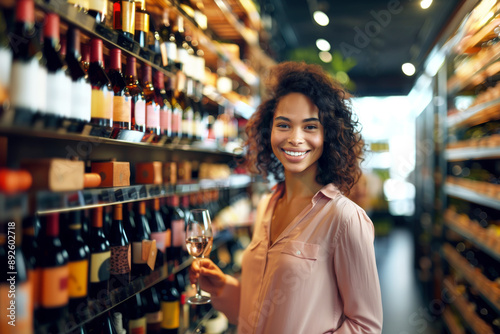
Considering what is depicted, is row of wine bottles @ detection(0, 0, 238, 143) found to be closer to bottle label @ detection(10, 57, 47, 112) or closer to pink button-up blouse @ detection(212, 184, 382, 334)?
bottle label @ detection(10, 57, 47, 112)

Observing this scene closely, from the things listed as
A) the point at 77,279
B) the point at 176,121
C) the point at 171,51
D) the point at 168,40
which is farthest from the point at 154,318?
the point at 168,40

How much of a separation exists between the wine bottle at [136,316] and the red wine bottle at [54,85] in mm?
1059

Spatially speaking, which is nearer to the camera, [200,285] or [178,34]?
[200,285]

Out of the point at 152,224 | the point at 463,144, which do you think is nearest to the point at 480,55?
the point at 463,144

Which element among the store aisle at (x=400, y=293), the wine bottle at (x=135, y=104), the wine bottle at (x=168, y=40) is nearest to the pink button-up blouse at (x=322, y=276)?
the wine bottle at (x=135, y=104)

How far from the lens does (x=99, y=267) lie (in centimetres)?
150

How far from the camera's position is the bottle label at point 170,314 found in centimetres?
202

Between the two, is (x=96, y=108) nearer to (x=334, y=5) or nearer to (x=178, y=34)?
(x=178, y=34)

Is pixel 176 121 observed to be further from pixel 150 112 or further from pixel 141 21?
pixel 141 21

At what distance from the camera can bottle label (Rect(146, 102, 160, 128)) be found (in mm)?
1854

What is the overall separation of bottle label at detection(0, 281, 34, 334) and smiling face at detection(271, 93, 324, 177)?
1021 mm

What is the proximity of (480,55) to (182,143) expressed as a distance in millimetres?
2519

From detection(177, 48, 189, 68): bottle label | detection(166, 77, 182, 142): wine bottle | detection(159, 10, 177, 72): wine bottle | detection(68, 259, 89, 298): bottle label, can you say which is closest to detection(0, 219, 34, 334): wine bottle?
detection(68, 259, 89, 298): bottle label

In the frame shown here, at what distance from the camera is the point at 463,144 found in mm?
3906
